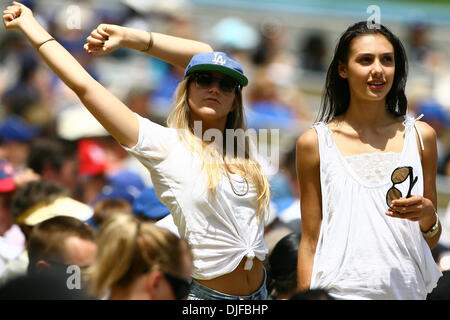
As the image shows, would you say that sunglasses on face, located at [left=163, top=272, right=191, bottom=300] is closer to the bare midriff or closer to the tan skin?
the bare midriff

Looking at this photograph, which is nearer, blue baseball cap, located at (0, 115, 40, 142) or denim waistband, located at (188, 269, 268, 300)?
denim waistband, located at (188, 269, 268, 300)

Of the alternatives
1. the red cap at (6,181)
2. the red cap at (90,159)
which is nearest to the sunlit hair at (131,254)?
the red cap at (6,181)

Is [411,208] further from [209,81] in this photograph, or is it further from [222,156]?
[209,81]

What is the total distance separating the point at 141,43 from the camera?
3672 mm

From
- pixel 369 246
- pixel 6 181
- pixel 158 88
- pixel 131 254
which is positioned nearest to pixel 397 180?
pixel 369 246

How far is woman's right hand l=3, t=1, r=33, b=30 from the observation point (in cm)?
338

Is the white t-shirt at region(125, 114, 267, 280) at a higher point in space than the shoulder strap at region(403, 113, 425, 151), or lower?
lower

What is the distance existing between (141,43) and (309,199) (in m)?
1.10

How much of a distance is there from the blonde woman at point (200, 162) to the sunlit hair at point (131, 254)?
0.67 meters

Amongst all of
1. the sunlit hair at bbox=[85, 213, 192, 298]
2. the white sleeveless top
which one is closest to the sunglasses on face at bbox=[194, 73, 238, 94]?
the white sleeveless top

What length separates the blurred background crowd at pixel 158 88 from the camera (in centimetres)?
566

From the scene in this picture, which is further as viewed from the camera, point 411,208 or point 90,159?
point 90,159

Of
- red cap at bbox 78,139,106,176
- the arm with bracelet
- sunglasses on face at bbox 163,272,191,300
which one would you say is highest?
red cap at bbox 78,139,106,176

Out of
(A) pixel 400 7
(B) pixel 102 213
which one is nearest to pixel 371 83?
(B) pixel 102 213
